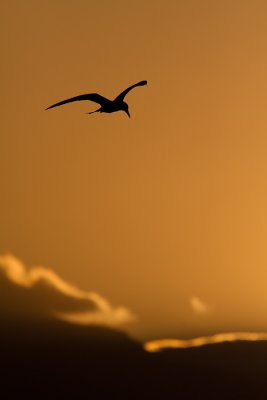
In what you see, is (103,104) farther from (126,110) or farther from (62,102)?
(62,102)

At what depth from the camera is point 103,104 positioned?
28141mm

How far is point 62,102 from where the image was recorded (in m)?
25.3

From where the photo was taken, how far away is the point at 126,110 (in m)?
28.5

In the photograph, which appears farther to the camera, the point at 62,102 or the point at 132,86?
the point at 132,86

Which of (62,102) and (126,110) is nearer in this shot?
(62,102)

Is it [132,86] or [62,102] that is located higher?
[132,86]

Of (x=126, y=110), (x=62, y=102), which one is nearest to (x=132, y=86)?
(x=126, y=110)

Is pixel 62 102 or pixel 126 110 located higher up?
pixel 126 110

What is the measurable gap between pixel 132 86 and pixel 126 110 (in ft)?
4.22

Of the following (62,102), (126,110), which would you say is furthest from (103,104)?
(62,102)

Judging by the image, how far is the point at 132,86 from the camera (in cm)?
2766

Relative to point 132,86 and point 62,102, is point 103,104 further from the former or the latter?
point 62,102

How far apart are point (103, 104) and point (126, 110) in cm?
108

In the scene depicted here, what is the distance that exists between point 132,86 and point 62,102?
3714 millimetres
